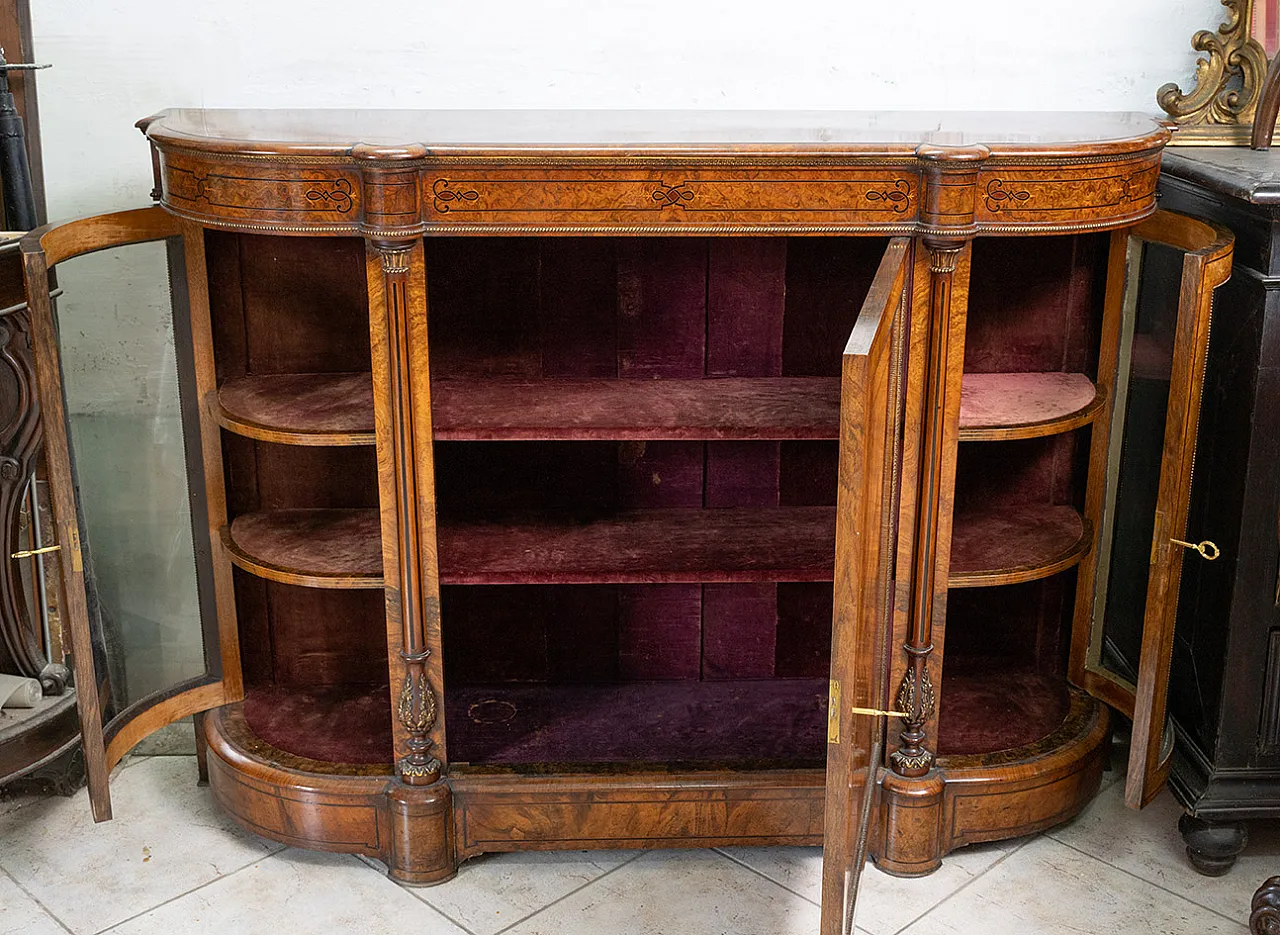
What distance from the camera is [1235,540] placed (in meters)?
2.70

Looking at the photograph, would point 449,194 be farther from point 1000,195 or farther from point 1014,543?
point 1014,543

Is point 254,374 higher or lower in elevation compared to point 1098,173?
lower

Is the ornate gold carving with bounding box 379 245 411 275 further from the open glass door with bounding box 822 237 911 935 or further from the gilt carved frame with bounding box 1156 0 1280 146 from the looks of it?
the gilt carved frame with bounding box 1156 0 1280 146

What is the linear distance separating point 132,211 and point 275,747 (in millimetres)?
1106

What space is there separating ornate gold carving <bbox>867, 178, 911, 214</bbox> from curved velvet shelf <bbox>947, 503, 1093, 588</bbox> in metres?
0.73

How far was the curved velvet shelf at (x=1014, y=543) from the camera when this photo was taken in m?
2.77

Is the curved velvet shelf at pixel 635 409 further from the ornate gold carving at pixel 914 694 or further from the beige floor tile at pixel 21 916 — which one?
the beige floor tile at pixel 21 916

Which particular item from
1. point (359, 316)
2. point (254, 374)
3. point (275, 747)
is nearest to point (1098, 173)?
point (359, 316)

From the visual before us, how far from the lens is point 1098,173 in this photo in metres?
2.47

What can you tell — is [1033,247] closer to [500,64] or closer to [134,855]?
[500,64]

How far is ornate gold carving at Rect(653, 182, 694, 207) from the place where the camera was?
2428 millimetres

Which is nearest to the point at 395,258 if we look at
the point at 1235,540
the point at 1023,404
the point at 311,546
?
the point at 311,546

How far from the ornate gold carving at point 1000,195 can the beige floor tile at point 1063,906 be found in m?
1.32

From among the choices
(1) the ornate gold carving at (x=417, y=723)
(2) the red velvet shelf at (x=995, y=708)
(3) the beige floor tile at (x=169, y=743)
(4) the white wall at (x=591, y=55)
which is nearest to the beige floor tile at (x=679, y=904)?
(1) the ornate gold carving at (x=417, y=723)
